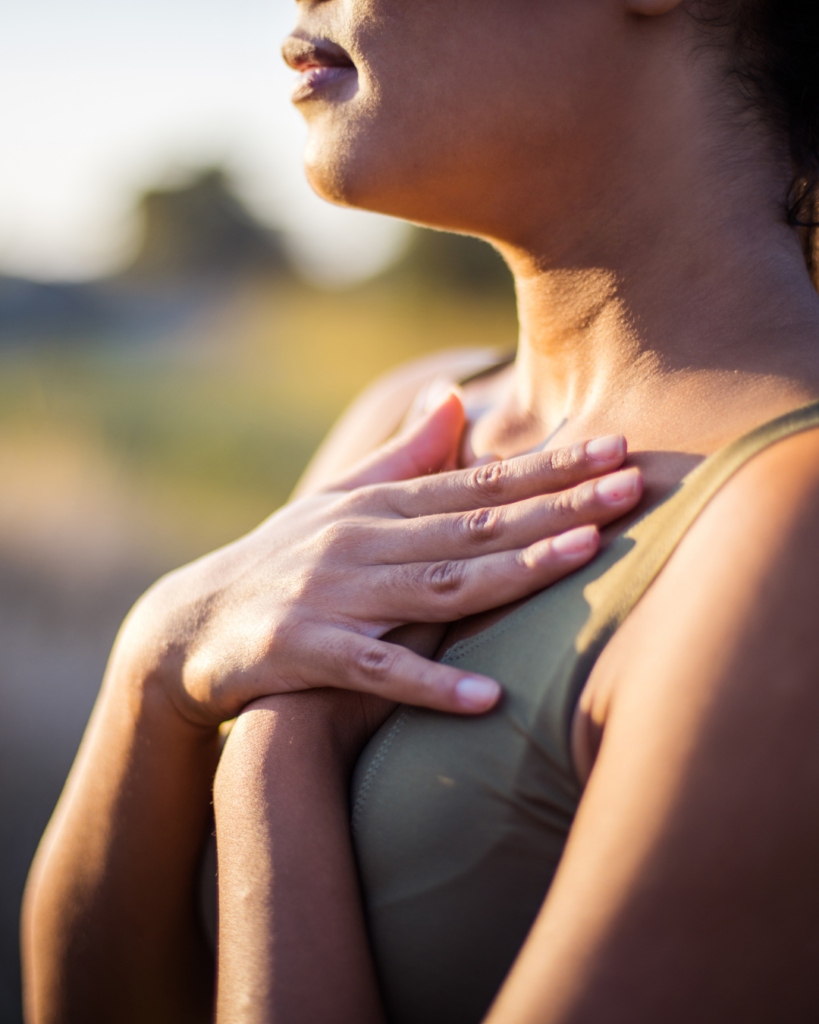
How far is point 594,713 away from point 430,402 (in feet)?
3.13

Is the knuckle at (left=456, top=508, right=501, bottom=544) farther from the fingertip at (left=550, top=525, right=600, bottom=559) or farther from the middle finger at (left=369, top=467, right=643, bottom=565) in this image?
the fingertip at (left=550, top=525, right=600, bottom=559)

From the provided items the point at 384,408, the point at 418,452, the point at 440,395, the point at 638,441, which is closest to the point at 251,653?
the point at 418,452

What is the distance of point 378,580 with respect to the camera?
1104mm

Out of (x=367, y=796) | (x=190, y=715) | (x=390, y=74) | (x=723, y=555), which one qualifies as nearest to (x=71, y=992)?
(x=190, y=715)

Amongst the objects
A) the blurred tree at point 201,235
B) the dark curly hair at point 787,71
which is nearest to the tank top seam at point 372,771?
the dark curly hair at point 787,71

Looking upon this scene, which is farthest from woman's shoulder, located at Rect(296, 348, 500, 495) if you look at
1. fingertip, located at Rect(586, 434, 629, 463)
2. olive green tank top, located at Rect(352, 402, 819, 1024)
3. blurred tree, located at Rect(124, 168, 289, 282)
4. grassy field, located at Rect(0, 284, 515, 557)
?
blurred tree, located at Rect(124, 168, 289, 282)

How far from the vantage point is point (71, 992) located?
53.9 inches

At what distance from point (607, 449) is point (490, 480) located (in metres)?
Answer: 0.17

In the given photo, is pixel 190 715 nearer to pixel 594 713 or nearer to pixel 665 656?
pixel 594 713

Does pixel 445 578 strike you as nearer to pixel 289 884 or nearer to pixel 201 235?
pixel 289 884

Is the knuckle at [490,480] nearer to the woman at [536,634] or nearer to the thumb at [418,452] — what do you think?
the woman at [536,634]

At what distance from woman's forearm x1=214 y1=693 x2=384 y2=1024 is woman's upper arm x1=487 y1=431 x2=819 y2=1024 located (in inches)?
9.4

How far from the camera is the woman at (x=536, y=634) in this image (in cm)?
77

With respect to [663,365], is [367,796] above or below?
below
